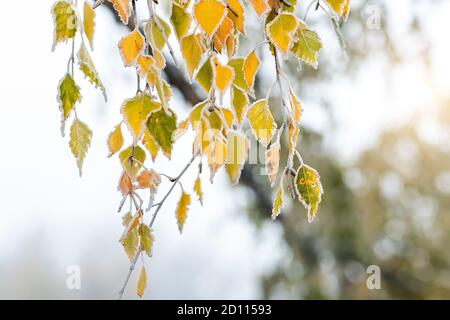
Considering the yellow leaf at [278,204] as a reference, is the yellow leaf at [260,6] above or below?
above

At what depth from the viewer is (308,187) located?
658mm

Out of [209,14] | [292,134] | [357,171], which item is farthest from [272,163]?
[357,171]

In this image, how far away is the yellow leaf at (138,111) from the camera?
2.03ft

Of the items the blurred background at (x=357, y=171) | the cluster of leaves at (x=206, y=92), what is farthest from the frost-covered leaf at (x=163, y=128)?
the blurred background at (x=357, y=171)

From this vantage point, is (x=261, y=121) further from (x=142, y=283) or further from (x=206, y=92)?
(x=142, y=283)

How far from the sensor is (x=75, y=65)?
26.2 inches

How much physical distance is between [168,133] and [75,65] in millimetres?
124

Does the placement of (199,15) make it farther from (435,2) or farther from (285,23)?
(435,2)

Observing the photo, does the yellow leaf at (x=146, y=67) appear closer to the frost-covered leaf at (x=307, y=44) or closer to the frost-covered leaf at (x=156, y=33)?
the frost-covered leaf at (x=156, y=33)

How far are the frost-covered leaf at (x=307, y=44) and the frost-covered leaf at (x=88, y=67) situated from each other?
187 millimetres

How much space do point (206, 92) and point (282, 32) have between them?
9 centimetres

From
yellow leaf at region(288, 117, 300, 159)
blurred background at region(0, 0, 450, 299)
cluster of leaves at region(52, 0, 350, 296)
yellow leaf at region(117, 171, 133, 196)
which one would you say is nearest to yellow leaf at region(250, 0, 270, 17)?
cluster of leaves at region(52, 0, 350, 296)

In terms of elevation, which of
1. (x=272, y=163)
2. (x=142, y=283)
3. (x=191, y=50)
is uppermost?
(x=191, y=50)
